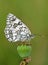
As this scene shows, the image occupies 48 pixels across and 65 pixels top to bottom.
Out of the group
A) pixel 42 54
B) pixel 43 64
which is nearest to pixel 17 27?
pixel 43 64

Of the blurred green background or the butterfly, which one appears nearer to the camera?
the butterfly

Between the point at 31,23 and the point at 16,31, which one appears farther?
the point at 31,23

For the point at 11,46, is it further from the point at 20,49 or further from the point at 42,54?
the point at 20,49

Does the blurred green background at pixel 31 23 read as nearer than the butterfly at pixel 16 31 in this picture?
No
